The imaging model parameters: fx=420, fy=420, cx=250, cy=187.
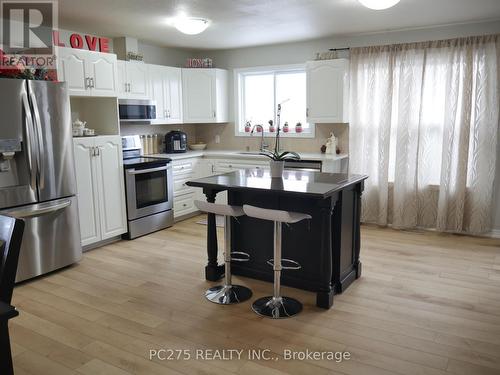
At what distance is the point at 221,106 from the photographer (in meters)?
6.20

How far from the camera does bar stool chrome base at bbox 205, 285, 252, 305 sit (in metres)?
3.21

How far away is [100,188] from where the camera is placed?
4418mm

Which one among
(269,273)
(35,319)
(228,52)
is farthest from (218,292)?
(228,52)

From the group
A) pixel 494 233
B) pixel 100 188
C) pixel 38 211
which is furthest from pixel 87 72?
pixel 494 233

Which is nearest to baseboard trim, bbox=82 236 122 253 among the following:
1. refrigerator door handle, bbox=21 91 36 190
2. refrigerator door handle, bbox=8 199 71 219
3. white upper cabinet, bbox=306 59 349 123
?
refrigerator door handle, bbox=8 199 71 219

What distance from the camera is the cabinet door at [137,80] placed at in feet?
16.8

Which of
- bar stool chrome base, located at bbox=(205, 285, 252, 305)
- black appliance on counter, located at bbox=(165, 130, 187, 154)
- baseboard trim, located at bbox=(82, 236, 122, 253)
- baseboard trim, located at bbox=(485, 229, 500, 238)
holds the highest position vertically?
black appliance on counter, located at bbox=(165, 130, 187, 154)

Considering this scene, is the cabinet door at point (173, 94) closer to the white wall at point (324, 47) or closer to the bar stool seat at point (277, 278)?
the white wall at point (324, 47)

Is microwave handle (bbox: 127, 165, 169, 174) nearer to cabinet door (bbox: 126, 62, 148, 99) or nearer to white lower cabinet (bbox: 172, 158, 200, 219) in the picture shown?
white lower cabinet (bbox: 172, 158, 200, 219)

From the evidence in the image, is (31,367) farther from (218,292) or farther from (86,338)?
(218,292)

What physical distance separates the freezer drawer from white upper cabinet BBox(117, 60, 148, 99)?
1731 millimetres

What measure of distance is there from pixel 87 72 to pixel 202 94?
6.78 ft

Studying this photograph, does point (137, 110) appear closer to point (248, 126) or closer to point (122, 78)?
point (122, 78)

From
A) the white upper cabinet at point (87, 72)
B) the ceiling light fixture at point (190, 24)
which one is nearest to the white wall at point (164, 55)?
the white upper cabinet at point (87, 72)
